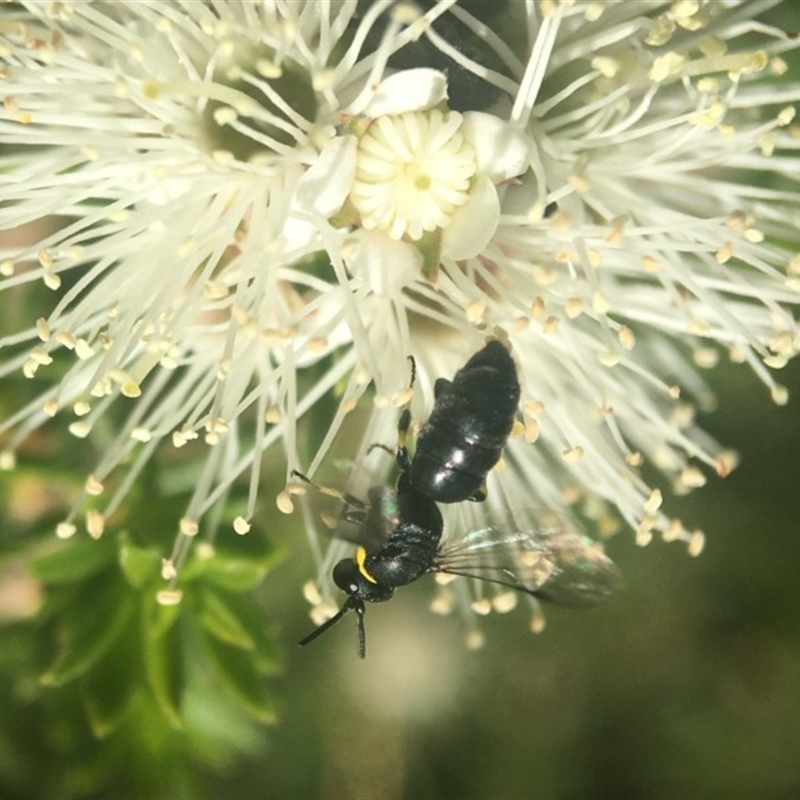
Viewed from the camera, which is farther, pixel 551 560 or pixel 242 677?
pixel 242 677

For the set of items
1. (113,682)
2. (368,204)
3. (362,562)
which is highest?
(368,204)

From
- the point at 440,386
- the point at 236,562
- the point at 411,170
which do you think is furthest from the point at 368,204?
Result: the point at 236,562

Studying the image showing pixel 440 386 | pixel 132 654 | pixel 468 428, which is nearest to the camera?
pixel 468 428

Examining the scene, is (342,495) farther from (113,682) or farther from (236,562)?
(113,682)

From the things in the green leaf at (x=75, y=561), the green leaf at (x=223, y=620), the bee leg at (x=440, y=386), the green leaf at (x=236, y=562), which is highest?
the bee leg at (x=440, y=386)

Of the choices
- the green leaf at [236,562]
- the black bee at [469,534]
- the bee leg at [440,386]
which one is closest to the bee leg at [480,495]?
the black bee at [469,534]

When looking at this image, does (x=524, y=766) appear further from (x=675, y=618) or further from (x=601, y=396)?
(x=601, y=396)

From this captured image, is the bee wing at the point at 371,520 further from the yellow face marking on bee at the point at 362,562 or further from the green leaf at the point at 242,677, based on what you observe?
the green leaf at the point at 242,677
